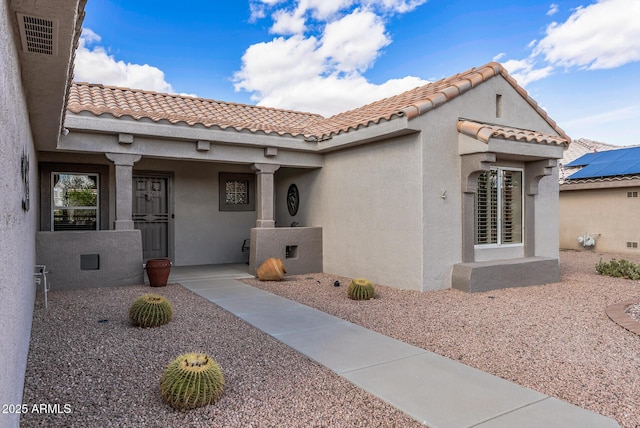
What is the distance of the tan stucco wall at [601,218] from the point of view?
14672mm

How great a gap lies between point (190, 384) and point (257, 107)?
11.6 m

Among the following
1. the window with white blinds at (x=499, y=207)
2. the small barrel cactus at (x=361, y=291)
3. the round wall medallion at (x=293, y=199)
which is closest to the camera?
the small barrel cactus at (x=361, y=291)

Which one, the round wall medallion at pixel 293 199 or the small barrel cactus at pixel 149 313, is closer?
the small barrel cactus at pixel 149 313

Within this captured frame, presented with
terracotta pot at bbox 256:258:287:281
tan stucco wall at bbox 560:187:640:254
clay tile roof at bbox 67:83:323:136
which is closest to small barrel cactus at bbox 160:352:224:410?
terracotta pot at bbox 256:258:287:281

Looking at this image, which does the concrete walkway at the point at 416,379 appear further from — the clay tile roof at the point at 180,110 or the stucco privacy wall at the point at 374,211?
the clay tile roof at the point at 180,110

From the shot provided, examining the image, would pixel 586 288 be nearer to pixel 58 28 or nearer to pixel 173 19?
pixel 58 28

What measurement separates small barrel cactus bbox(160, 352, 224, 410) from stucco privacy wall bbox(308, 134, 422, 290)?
5467 mm

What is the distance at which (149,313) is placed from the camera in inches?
214

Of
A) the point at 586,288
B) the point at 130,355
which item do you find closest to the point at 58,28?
the point at 130,355

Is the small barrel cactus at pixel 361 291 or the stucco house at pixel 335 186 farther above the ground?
the stucco house at pixel 335 186

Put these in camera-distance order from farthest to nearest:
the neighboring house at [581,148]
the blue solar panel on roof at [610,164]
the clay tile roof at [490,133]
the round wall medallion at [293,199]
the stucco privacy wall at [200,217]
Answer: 1. the neighboring house at [581,148]
2. the blue solar panel on roof at [610,164]
3. the round wall medallion at [293,199]
4. the stucco privacy wall at [200,217]
5. the clay tile roof at [490,133]

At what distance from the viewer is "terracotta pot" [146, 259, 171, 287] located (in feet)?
27.7

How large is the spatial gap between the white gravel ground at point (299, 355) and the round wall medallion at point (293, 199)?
14.2ft

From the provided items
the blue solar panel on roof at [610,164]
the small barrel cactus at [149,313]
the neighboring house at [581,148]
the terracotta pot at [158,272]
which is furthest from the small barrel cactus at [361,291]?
the neighboring house at [581,148]
